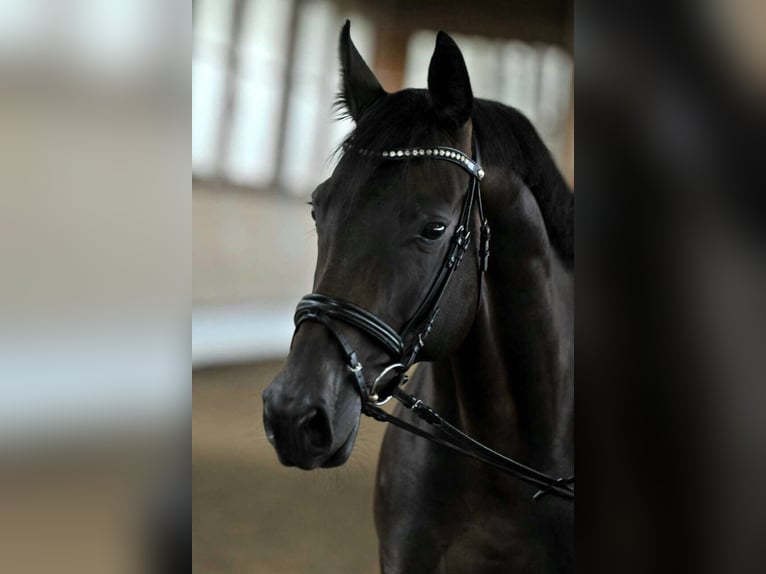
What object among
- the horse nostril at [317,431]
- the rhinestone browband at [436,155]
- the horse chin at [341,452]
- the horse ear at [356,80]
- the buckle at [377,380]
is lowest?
the horse chin at [341,452]

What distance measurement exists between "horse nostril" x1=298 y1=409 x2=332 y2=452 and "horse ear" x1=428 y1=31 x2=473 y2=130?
0.38 meters

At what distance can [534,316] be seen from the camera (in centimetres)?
105

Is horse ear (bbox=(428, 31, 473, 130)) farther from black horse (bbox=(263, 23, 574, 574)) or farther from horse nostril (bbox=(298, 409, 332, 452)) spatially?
horse nostril (bbox=(298, 409, 332, 452))

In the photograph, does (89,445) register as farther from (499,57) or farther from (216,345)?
(499,57)

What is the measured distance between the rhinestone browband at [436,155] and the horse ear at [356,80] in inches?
4.3

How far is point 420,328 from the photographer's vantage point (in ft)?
3.05

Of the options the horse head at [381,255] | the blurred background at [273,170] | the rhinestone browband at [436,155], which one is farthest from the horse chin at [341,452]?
the rhinestone browband at [436,155]

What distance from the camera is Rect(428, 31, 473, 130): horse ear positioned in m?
0.93

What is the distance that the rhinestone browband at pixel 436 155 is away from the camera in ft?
3.03

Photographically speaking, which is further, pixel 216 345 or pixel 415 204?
pixel 216 345

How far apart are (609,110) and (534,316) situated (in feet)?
1.13

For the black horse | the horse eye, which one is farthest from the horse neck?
the horse eye

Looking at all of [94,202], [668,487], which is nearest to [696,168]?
[668,487]

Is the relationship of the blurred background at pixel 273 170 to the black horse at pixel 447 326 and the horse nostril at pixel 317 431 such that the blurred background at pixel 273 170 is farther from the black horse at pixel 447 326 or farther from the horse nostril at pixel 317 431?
the horse nostril at pixel 317 431
